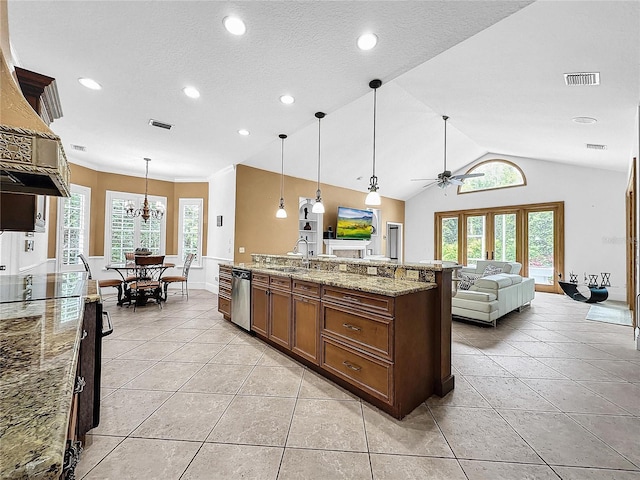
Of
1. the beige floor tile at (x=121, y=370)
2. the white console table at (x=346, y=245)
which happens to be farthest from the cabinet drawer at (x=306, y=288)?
the white console table at (x=346, y=245)

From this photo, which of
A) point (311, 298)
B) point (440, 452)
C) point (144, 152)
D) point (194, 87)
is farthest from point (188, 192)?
point (440, 452)

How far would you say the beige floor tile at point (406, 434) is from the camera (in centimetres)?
174

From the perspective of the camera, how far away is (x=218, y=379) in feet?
8.50

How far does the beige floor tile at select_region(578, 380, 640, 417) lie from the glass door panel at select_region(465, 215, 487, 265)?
6319mm

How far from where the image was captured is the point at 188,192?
7.35m

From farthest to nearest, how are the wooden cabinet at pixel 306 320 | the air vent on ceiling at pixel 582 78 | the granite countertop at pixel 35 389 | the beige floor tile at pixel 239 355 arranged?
the beige floor tile at pixel 239 355, the air vent on ceiling at pixel 582 78, the wooden cabinet at pixel 306 320, the granite countertop at pixel 35 389

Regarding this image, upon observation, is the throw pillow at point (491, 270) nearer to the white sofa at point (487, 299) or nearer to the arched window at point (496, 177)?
the white sofa at point (487, 299)

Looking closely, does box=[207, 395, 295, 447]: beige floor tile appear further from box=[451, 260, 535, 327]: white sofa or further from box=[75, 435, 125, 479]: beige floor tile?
box=[451, 260, 535, 327]: white sofa

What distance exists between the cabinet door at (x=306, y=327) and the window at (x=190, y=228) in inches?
205

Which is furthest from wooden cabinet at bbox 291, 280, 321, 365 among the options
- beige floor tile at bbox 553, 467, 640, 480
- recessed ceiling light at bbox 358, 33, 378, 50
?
recessed ceiling light at bbox 358, 33, 378, 50

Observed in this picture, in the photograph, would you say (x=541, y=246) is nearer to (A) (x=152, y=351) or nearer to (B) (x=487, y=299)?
(B) (x=487, y=299)

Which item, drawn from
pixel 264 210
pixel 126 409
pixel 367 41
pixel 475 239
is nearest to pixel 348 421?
pixel 126 409

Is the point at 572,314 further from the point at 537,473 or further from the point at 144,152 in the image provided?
the point at 144,152

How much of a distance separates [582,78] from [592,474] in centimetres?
347
